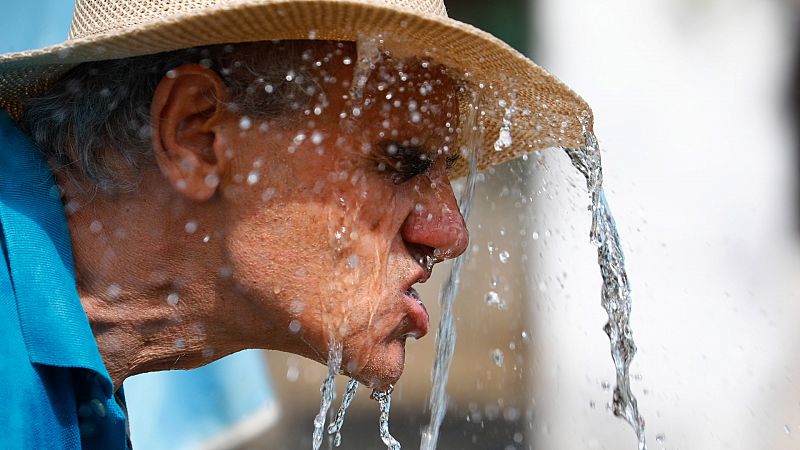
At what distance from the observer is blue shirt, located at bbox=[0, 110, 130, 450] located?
1373 mm

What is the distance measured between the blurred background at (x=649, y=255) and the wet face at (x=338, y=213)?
2.04 metres

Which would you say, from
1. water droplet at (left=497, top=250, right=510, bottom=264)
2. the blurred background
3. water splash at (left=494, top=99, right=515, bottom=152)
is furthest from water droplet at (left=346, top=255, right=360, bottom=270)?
water droplet at (left=497, top=250, right=510, bottom=264)

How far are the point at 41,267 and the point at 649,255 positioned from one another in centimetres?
296

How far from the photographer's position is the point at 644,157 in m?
4.00

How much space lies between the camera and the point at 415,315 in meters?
1.69

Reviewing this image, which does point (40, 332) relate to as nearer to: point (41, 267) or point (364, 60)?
point (41, 267)

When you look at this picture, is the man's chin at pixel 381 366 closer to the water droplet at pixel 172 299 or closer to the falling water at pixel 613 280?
the water droplet at pixel 172 299

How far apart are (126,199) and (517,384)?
9.76 feet

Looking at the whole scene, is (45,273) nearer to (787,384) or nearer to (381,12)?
(381,12)

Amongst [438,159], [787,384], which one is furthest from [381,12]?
[787,384]

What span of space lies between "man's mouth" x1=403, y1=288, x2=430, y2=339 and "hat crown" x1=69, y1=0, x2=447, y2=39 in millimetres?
512

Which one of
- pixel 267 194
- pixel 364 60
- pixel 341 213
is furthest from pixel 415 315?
pixel 364 60

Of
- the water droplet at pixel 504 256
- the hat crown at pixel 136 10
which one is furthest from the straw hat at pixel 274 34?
the water droplet at pixel 504 256

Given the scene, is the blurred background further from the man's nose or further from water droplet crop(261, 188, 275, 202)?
water droplet crop(261, 188, 275, 202)
